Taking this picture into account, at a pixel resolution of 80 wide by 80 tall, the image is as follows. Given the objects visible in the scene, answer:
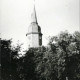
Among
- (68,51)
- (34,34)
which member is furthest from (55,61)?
(34,34)

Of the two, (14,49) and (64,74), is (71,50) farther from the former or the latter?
(14,49)

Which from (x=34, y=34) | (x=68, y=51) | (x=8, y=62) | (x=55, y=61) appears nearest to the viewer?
(x=8, y=62)

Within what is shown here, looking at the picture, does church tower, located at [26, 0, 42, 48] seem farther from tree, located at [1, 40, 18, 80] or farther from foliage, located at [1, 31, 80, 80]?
tree, located at [1, 40, 18, 80]

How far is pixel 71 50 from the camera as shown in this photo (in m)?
43.1

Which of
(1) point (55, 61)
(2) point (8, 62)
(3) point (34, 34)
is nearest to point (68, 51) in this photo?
(1) point (55, 61)

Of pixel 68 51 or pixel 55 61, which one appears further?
pixel 68 51

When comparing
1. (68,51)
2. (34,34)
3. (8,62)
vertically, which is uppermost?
(34,34)

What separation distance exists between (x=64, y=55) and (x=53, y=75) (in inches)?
161

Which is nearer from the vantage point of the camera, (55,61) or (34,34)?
(55,61)

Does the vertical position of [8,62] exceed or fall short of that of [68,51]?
it falls short

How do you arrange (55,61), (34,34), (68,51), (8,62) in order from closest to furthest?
(8,62) < (55,61) < (68,51) < (34,34)

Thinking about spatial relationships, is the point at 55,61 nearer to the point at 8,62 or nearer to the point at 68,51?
the point at 68,51

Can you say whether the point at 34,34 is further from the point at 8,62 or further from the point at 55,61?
the point at 8,62

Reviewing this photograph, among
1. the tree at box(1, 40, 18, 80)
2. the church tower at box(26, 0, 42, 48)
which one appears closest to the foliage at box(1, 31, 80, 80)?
the tree at box(1, 40, 18, 80)
